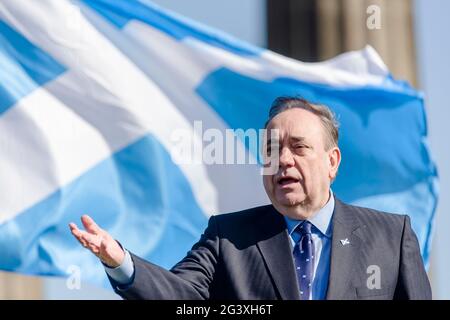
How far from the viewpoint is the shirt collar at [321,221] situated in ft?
35.9

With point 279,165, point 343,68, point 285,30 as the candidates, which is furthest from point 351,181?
point 279,165

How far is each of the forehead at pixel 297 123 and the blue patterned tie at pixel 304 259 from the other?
0.64 meters

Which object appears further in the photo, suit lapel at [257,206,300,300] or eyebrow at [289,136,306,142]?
eyebrow at [289,136,306,142]

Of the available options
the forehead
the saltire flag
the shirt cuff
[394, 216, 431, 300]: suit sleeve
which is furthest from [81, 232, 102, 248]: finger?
the saltire flag

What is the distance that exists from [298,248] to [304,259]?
0.11 m

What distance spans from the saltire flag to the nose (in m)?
3.28

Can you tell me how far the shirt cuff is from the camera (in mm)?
10227

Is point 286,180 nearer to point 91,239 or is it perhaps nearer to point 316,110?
point 316,110

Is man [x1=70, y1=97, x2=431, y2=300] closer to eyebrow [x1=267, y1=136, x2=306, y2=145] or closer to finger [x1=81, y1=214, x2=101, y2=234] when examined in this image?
eyebrow [x1=267, y1=136, x2=306, y2=145]

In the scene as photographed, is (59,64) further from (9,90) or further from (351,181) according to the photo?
(351,181)

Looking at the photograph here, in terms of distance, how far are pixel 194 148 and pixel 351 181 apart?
1.61 meters

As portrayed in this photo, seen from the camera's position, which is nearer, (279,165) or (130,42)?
(279,165)

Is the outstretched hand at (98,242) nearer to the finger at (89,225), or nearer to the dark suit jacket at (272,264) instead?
the finger at (89,225)

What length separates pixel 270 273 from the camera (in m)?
10.7
